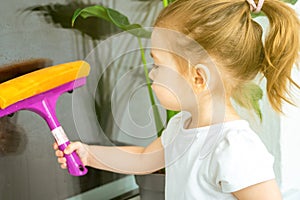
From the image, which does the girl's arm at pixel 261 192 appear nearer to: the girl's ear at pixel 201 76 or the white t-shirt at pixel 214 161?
the white t-shirt at pixel 214 161

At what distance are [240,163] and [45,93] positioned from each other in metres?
0.39

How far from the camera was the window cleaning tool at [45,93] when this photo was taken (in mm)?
970

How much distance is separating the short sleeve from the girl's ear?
0.10m

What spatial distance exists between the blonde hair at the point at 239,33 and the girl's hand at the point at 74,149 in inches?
11.0

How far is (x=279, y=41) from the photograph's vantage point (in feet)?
3.13

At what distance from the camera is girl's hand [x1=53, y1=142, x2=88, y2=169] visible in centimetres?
102

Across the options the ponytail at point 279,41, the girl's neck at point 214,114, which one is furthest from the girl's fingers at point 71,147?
the ponytail at point 279,41

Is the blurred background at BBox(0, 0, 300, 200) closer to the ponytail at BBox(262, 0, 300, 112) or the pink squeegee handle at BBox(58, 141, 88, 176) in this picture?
the pink squeegee handle at BBox(58, 141, 88, 176)

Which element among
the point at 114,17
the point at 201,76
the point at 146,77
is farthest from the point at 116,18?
the point at 201,76

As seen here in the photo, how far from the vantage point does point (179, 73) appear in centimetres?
97

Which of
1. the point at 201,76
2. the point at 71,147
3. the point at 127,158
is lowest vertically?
the point at 127,158

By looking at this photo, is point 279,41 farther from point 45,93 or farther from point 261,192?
point 45,93

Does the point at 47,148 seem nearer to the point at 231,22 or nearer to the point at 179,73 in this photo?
the point at 179,73

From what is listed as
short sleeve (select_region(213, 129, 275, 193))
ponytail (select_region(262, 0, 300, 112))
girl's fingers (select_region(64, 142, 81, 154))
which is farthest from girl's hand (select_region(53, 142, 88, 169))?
ponytail (select_region(262, 0, 300, 112))
